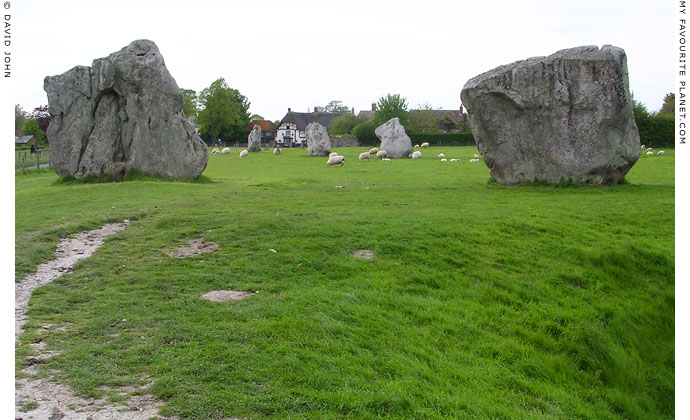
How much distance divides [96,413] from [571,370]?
5.61m

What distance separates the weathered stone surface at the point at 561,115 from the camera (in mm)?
16859

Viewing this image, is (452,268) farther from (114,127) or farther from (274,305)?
(114,127)

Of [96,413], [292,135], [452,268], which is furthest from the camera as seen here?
[292,135]

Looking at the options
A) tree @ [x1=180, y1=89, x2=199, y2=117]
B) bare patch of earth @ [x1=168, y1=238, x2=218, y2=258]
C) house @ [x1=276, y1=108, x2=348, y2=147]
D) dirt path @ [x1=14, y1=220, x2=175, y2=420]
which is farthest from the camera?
house @ [x1=276, y1=108, x2=348, y2=147]

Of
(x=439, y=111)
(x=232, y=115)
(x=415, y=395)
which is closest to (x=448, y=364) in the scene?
(x=415, y=395)

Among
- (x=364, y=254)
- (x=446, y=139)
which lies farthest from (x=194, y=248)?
(x=446, y=139)

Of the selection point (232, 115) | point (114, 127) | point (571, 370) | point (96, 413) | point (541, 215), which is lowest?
point (571, 370)

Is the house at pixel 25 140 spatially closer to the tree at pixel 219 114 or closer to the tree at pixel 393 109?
the tree at pixel 219 114

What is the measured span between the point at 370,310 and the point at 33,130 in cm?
7368

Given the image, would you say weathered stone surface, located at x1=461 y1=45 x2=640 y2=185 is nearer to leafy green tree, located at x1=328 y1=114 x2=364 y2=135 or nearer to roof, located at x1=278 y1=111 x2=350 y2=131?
leafy green tree, located at x1=328 y1=114 x2=364 y2=135

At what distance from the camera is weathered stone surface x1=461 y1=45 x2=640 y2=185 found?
1686 centimetres

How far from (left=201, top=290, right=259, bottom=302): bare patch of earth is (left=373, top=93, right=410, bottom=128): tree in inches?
3144

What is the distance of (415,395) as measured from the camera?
559 centimetres

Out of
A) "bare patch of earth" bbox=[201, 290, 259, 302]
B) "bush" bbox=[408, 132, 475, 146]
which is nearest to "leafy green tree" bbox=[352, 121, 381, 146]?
"bush" bbox=[408, 132, 475, 146]
